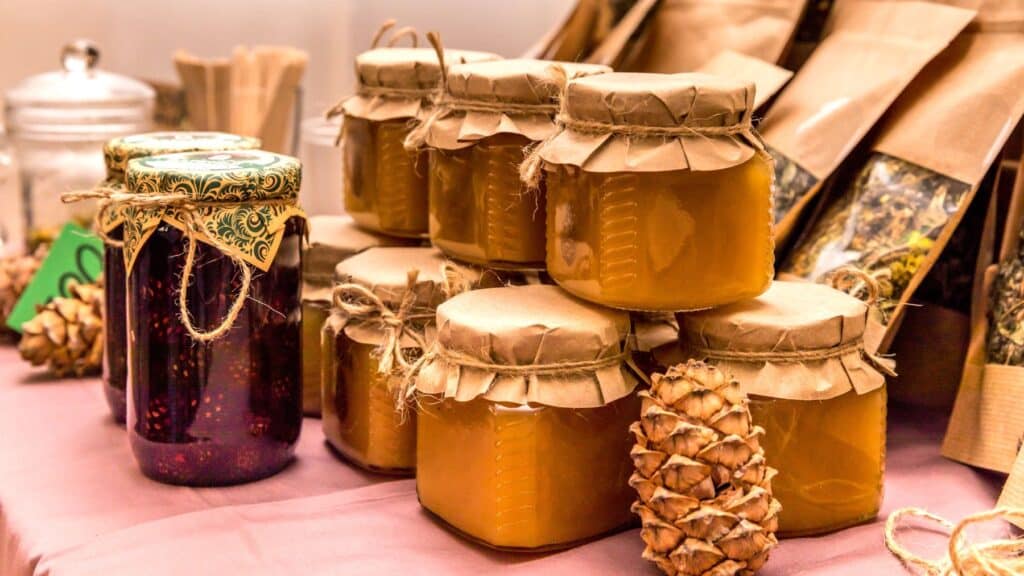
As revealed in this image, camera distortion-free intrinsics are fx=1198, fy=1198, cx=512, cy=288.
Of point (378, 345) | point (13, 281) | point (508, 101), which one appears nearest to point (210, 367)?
point (378, 345)

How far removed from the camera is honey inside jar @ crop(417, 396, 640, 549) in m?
0.95

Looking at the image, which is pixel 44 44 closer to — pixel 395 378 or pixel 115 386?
pixel 115 386

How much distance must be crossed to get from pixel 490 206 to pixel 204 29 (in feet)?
4.95

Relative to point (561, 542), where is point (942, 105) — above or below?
above

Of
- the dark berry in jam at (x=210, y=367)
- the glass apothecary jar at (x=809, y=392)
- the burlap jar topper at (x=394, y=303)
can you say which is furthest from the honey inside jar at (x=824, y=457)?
the dark berry in jam at (x=210, y=367)

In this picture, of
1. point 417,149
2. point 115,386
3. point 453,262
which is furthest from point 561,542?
point 115,386

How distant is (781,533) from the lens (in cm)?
101

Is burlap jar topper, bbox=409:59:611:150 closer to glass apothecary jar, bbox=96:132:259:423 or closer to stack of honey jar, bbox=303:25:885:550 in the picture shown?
stack of honey jar, bbox=303:25:885:550

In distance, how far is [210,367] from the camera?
1.08m

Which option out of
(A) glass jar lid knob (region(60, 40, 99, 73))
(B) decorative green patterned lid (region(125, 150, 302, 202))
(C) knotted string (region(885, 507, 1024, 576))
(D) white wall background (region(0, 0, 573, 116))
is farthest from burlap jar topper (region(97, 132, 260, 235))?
(D) white wall background (region(0, 0, 573, 116))

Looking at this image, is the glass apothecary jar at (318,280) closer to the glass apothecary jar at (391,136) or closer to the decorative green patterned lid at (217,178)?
the glass apothecary jar at (391,136)

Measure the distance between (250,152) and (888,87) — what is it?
2.24ft

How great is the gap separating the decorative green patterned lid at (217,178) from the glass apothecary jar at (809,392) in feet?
1.24

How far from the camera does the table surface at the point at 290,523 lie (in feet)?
3.17
